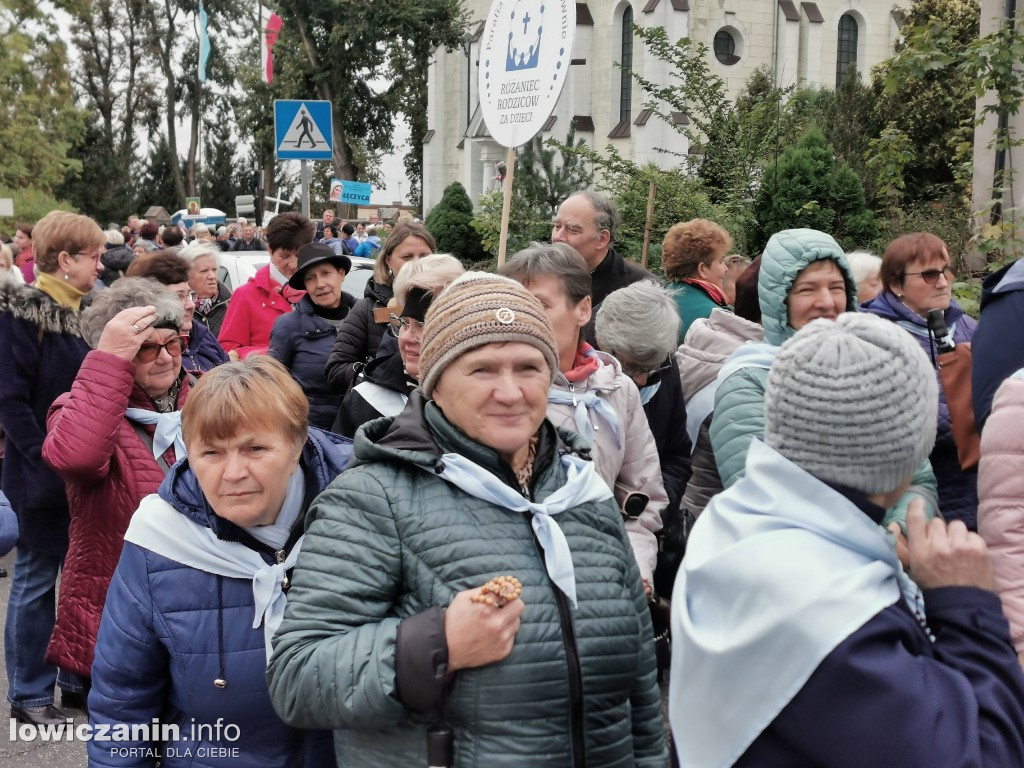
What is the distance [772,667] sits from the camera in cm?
168

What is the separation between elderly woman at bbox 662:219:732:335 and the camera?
18.6 feet

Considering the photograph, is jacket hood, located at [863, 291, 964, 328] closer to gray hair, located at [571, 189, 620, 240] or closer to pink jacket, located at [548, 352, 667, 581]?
pink jacket, located at [548, 352, 667, 581]

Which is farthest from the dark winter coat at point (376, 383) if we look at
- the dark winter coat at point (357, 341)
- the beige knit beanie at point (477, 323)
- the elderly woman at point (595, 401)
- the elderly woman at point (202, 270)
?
the elderly woman at point (202, 270)

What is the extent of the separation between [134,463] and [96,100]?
63.1m

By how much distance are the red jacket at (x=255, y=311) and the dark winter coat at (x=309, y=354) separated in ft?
3.56

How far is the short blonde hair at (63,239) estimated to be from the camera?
517cm

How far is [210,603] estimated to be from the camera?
8.64 feet

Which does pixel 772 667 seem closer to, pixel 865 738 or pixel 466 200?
pixel 865 738

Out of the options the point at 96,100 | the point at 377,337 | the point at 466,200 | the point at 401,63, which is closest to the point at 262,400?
the point at 377,337

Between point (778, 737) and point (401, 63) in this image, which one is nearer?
point (778, 737)

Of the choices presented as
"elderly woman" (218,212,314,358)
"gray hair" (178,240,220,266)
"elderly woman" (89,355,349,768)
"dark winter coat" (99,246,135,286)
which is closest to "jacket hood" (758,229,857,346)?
"elderly woman" (89,355,349,768)

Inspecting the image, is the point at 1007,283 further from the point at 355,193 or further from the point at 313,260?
the point at 355,193

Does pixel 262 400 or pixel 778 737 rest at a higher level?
pixel 262 400

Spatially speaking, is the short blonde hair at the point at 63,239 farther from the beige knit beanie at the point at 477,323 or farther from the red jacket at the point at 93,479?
the beige knit beanie at the point at 477,323
